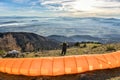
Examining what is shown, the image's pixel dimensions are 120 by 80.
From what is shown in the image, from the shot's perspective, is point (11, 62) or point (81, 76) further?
point (11, 62)

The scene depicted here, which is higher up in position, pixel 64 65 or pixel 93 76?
pixel 64 65

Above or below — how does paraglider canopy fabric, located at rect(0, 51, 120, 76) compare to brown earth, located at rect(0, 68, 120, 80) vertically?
above

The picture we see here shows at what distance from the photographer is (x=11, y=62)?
18.3 metres

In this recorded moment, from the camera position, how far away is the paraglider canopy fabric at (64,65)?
661 inches

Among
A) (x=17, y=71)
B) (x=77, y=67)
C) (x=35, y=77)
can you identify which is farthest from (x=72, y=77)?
(x=17, y=71)

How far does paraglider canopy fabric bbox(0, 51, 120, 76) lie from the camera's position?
55.1ft

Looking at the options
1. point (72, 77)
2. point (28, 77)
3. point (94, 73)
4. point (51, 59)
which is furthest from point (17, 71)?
point (94, 73)

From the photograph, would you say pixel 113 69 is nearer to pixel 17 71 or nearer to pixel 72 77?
pixel 72 77

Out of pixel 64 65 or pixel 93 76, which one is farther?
pixel 64 65

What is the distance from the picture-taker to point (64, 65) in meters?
16.8

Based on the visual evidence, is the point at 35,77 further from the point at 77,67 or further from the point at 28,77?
the point at 77,67

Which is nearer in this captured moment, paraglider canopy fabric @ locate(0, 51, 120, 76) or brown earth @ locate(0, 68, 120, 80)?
brown earth @ locate(0, 68, 120, 80)

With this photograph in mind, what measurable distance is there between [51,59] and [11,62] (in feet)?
8.36

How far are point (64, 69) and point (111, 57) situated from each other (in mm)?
2807
